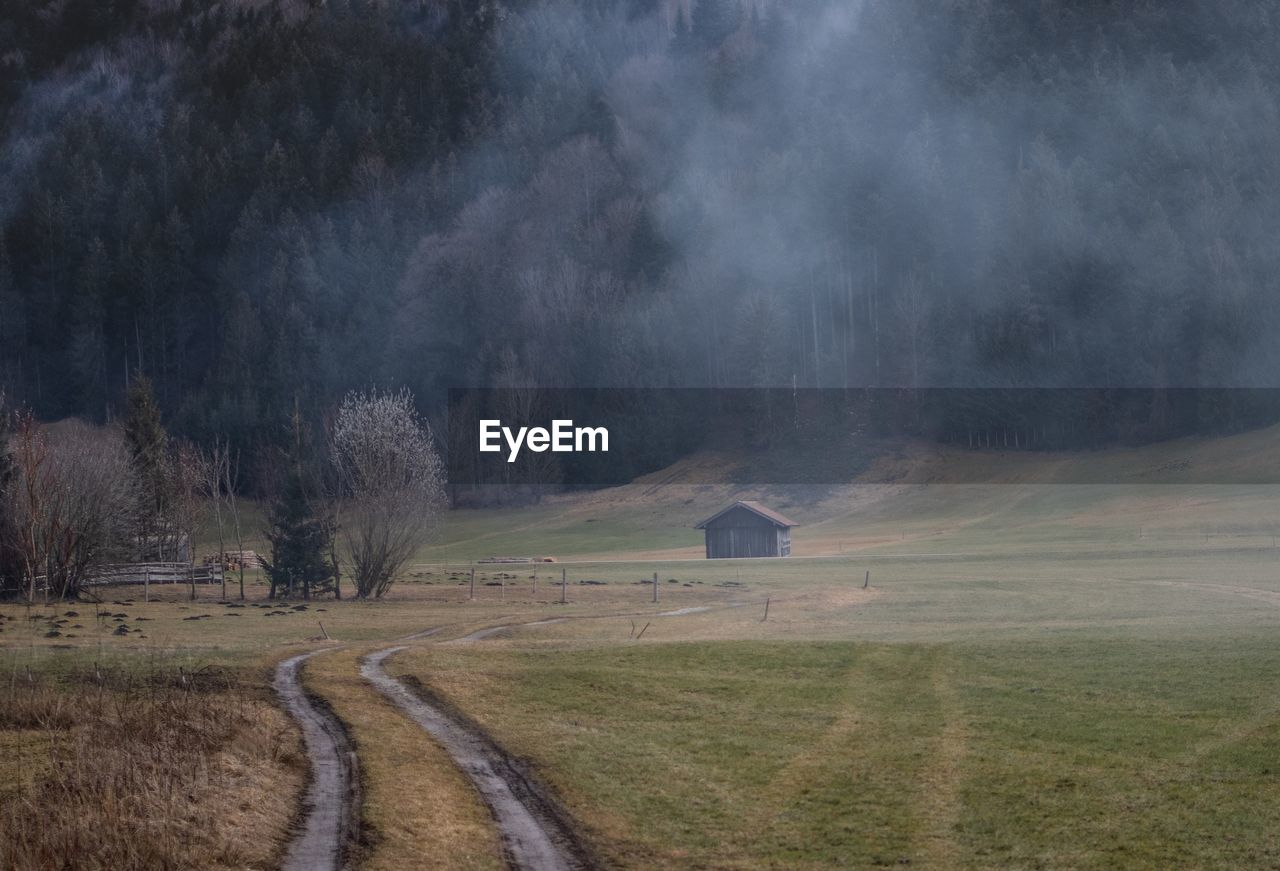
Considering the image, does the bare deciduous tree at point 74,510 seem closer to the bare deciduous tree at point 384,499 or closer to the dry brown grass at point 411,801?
the bare deciduous tree at point 384,499

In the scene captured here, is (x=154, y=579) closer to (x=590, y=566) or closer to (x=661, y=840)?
(x=590, y=566)

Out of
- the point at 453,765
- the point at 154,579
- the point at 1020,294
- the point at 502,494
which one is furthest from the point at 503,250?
the point at 453,765

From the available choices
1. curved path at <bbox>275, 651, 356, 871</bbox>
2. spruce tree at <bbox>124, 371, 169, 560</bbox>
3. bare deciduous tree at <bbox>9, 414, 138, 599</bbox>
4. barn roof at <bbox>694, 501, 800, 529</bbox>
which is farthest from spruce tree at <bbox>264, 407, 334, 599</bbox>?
curved path at <bbox>275, 651, 356, 871</bbox>

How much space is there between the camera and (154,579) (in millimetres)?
77750

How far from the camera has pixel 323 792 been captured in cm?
2172

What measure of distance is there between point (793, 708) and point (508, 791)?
9.88 m

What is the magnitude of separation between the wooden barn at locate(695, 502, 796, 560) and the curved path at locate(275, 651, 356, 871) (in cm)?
7157

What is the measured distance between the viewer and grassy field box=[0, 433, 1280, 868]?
760 inches

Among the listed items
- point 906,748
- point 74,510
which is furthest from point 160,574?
point 906,748

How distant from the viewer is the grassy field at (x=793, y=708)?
1931 cm

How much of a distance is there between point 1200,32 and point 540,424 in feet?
360

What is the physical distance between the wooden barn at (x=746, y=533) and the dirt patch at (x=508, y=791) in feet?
232

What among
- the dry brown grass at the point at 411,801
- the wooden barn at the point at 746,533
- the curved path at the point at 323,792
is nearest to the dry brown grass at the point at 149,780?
the curved path at the point at 323,792

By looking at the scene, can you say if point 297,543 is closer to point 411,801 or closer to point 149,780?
point 149,780
